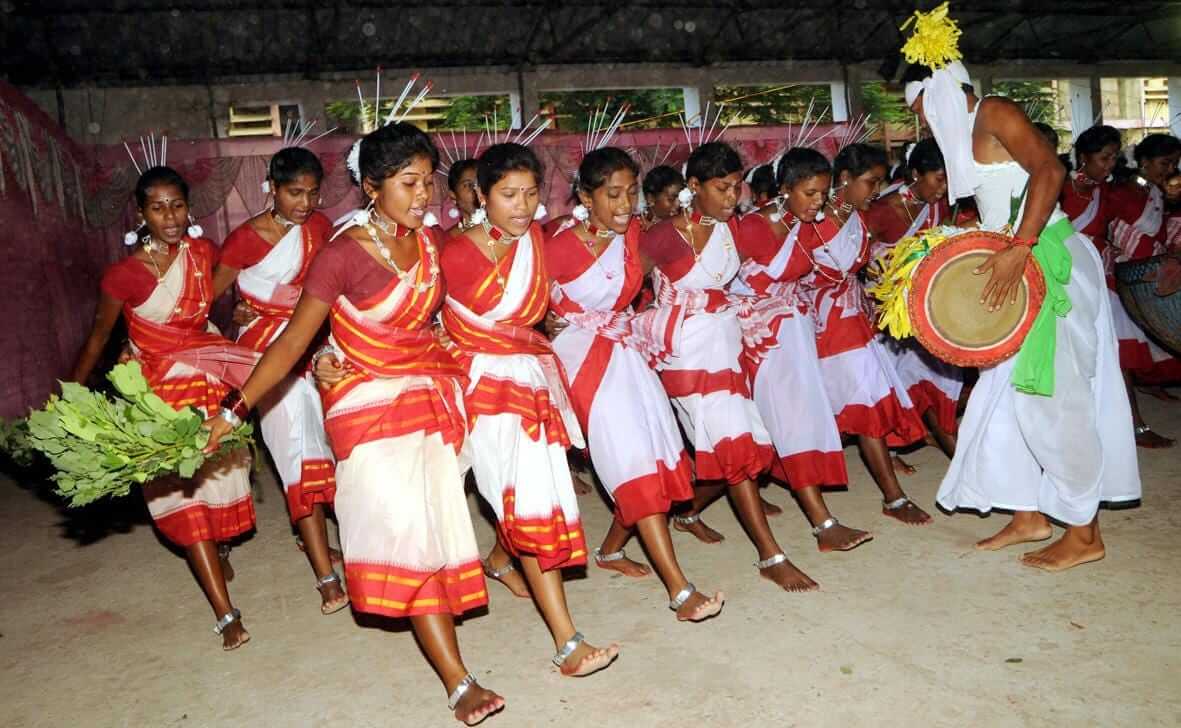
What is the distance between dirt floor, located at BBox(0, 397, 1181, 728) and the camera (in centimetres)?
293

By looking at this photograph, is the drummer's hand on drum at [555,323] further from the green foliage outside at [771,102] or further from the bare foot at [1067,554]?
the green foliage outside at [771,102]

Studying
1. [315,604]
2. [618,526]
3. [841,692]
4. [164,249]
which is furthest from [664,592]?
[164,249]

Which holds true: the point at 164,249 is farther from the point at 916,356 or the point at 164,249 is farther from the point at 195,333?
the point at 916,356

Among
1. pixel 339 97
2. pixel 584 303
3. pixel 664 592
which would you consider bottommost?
pixel 664 592

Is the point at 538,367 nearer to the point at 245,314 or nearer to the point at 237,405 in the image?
the point at 237,405

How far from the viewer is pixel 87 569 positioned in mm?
5043

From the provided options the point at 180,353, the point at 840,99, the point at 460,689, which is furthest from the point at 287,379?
the point at 840,99

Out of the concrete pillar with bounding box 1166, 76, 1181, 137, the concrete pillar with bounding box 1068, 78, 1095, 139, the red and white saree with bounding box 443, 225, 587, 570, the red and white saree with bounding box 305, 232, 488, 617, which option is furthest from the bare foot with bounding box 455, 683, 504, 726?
the concrete pillar with bounding box 1166, 76, 1181, 137

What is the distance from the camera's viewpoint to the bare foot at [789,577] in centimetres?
385

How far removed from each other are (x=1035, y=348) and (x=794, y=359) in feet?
3.51

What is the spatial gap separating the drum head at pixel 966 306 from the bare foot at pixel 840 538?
0.95 m

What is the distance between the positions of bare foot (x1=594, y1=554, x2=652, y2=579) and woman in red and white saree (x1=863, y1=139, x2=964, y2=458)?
6.71ft

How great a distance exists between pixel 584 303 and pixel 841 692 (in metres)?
1.78

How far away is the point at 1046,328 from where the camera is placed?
378 centimetres
